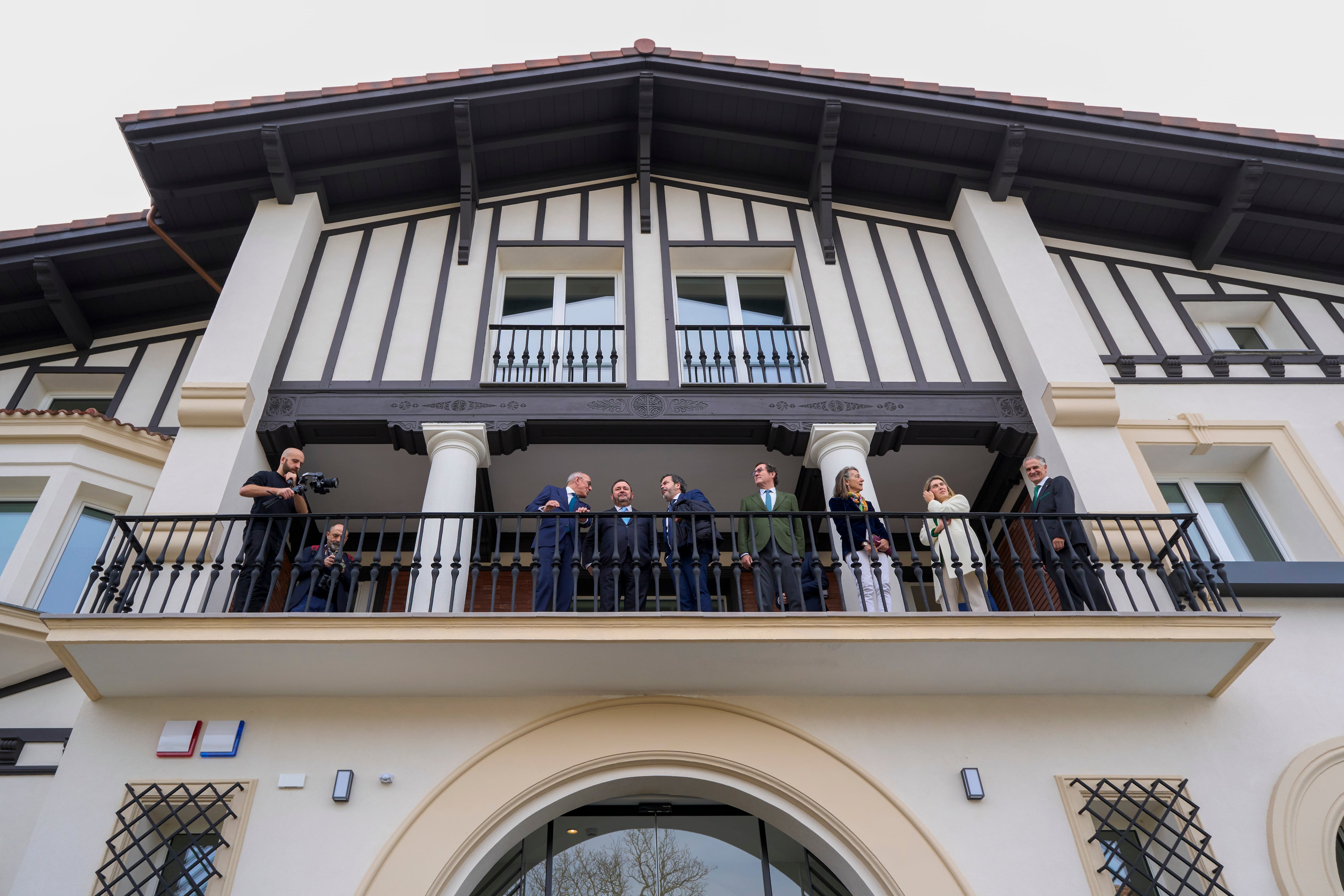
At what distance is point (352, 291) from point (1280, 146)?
10.0 m

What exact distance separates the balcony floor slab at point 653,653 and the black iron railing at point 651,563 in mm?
258

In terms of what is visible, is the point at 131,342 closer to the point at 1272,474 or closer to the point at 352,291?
the point at 352,291

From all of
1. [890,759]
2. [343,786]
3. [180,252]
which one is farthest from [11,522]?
[890,759]

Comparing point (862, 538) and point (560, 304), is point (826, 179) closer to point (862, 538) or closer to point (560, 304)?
point (560, 304)

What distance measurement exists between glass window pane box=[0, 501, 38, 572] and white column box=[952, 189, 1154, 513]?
959cm

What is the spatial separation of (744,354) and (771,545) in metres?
2.82

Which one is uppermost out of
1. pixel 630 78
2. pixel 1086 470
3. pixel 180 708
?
pixel 630 78

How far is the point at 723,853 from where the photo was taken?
24.1ft

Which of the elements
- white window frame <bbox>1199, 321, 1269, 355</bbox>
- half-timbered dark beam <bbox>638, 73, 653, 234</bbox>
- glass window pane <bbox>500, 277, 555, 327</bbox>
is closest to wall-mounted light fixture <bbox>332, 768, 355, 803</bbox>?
glass window pane <bbox>500, 277, 555, 327</bbox>

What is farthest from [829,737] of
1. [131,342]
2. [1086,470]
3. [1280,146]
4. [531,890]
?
[131,342]

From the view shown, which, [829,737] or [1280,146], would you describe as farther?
[1280,146]

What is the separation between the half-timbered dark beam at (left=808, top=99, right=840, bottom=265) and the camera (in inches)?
417

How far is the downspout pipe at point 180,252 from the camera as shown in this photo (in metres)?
10.4

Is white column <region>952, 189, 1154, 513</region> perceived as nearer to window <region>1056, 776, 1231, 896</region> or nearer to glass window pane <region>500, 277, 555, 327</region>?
window <region>1056, 776, 1231, 896</region>
